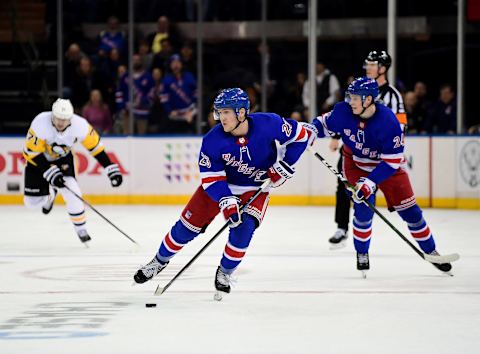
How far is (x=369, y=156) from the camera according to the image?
22.1 feet

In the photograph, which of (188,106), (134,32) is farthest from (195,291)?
(134,32)

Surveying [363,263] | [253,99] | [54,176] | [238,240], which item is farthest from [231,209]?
[253,99]

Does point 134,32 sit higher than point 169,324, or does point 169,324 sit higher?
point 134,32

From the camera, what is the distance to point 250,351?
4.40m

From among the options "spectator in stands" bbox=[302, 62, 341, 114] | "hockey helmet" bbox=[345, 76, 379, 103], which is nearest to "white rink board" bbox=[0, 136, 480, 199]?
"spectator in stands" bbox=[302, 62, 341, 114]

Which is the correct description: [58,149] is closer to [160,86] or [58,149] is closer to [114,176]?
[114,176]

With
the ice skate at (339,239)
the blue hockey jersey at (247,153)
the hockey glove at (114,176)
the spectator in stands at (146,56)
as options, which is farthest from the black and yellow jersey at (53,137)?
the spectator in stands at (146,56)

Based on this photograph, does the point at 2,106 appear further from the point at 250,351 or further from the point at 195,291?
the point at 250,351

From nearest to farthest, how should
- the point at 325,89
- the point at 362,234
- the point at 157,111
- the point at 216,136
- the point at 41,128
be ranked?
the point at 216,136
the point at 362,234
the point at 41,128
the point at 325,89
the point at 157,111

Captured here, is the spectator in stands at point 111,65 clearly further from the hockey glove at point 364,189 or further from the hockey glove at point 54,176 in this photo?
the hockey glove at point 364,189

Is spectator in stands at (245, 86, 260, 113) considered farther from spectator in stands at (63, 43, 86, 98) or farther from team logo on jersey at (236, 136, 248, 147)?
team logo on jersey at (236, 136, 248, 147)

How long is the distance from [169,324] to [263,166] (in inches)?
44.0

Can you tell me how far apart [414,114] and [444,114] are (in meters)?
0.41

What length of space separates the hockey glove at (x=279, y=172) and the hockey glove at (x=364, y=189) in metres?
0.72
